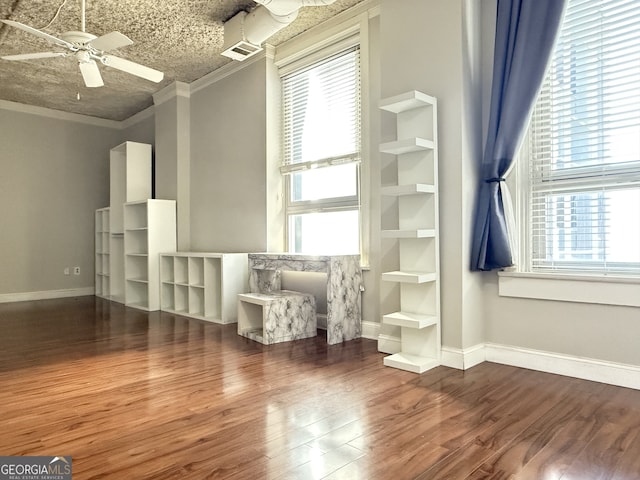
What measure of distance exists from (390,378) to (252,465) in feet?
4.16

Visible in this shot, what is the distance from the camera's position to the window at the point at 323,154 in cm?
416

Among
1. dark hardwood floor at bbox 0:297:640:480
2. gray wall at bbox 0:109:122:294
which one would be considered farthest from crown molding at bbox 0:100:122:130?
dark hardwood floor at bbox 0:297:640:480

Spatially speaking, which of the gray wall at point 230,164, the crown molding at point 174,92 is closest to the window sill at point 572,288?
the gray wall at point 230,164

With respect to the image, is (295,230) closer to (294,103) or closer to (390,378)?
(294,103)

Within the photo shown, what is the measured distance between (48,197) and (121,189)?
141cm

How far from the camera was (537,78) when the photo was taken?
277cm

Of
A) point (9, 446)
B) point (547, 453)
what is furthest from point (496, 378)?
point (9, 446)

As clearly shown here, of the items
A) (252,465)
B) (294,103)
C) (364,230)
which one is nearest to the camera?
(252,465)

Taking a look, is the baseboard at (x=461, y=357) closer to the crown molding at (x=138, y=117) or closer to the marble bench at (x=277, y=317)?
the marble bench at (x=277, y=317)

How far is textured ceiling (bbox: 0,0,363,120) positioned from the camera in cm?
393

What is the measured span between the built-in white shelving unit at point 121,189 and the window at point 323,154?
8.39 feet

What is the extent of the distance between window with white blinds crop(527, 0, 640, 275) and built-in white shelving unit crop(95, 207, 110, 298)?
5992mm

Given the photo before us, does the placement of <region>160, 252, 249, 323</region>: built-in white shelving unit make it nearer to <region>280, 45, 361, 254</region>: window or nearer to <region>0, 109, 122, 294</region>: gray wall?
<region>280, 45, 361, 254</region>: window

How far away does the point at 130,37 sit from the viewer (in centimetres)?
452
